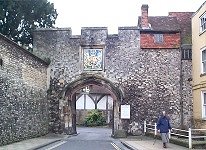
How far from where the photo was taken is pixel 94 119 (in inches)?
1855

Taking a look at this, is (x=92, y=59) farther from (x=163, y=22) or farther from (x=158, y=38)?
(x=163, y=22)

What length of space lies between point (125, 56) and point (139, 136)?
5755mm

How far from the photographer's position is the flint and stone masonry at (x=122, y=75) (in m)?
26.0

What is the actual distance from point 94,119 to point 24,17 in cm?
2113

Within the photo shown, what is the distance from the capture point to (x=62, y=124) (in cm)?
2598

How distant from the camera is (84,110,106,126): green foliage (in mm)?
46781

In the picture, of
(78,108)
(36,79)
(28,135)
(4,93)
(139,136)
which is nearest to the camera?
(4,93)

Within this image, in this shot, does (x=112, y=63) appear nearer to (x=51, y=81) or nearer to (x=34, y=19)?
(x=51, y=81)

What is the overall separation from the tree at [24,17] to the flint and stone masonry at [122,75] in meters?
2.82

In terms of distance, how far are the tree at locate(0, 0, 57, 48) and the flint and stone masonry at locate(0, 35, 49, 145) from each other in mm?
5229

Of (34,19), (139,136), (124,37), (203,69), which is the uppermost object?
(34,19)

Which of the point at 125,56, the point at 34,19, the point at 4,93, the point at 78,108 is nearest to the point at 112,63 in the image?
the point at 125,56

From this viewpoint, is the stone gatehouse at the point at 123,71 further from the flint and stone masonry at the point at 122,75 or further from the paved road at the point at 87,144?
the paved road at the point at 87,144

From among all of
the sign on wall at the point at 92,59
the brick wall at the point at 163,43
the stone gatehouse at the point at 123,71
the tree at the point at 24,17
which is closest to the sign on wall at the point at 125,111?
the stone gatehouse at the point at 123,71
